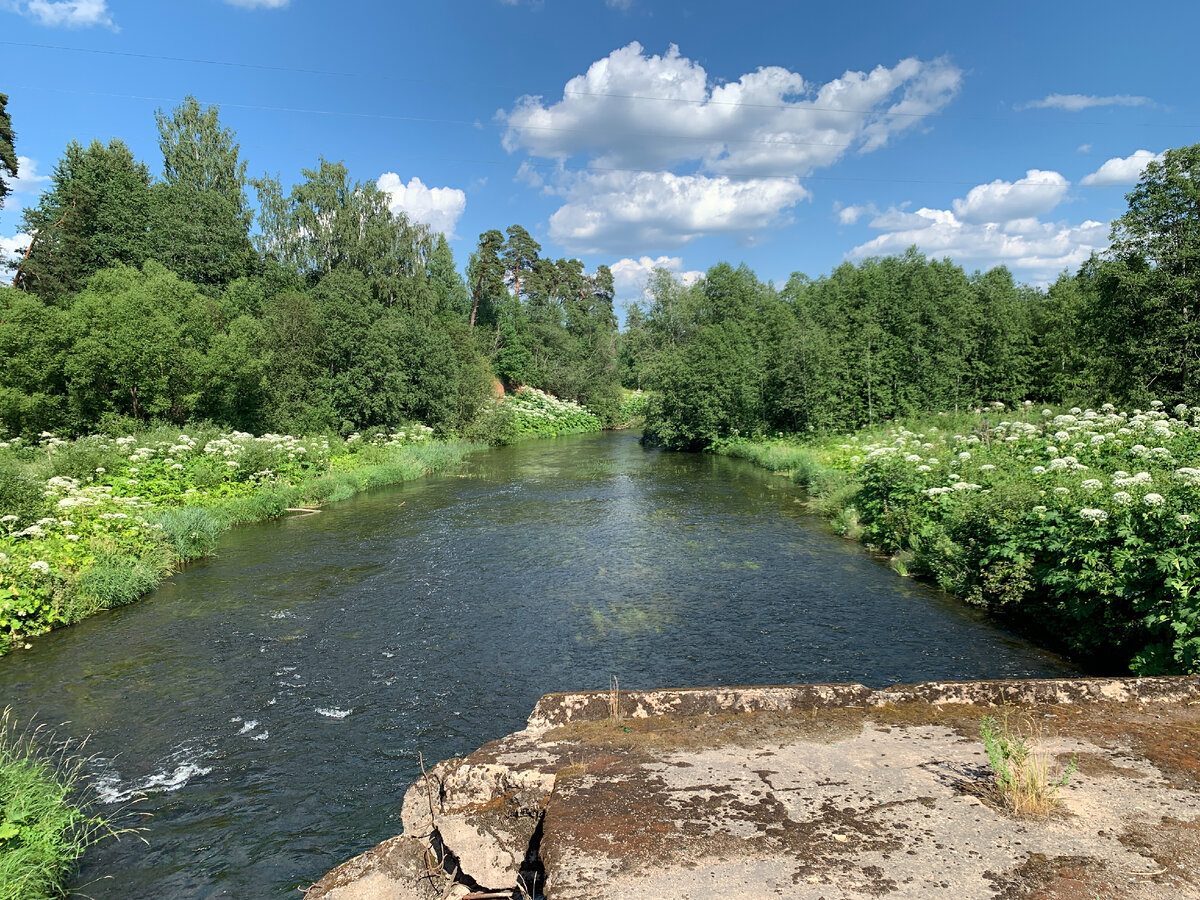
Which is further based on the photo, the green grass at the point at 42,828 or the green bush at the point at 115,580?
the green bush at the point at 115,580

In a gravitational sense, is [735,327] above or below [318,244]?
below

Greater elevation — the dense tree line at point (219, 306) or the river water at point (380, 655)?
the dense tree line at point (219, 306)

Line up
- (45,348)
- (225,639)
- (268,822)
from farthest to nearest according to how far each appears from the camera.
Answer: (45,348)
(225,639)
(268,822)

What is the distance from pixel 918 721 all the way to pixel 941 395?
33.7 m

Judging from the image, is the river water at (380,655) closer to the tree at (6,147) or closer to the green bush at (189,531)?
the green bush at (189,531)

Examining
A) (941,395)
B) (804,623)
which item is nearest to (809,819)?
(804,623)

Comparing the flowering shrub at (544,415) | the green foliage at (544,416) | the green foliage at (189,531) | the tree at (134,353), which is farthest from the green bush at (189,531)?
the flowering shrub at (544,415)

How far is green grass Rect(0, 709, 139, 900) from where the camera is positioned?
507cm

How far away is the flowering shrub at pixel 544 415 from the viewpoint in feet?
170

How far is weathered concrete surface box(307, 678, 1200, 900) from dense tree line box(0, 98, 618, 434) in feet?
86.2

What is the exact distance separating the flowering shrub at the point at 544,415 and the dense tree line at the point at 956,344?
12613 millimetres

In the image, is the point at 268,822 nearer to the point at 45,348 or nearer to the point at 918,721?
the point at 918,721

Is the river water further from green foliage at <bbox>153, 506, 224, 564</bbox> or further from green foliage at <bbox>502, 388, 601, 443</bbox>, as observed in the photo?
green foliage at <bbox>502, 388, 601, 443</bbox>

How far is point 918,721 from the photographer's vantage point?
196 inches
